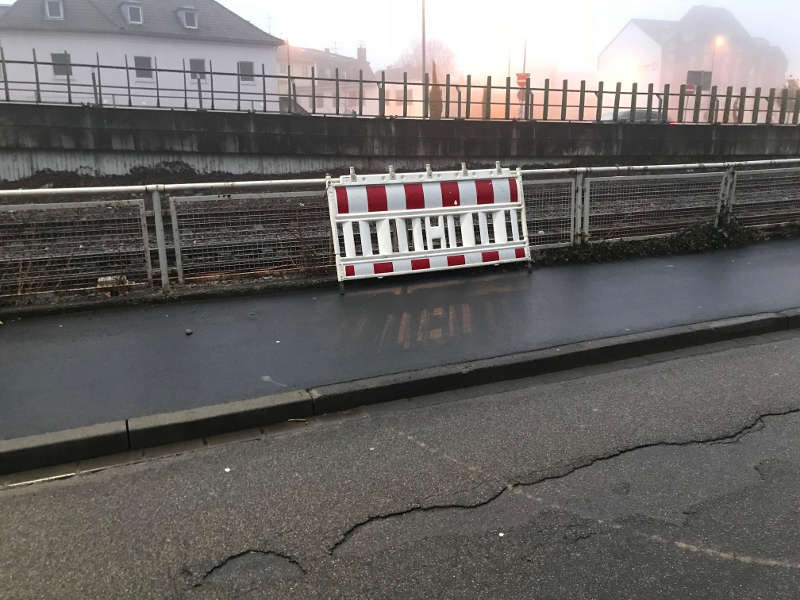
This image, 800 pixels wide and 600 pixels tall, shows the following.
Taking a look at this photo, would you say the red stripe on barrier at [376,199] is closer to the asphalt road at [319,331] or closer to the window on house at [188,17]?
the asphalt road at [319,331]

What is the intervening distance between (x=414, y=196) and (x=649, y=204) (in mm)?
3755

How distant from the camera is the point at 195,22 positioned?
5200cm

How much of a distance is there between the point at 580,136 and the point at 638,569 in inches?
908

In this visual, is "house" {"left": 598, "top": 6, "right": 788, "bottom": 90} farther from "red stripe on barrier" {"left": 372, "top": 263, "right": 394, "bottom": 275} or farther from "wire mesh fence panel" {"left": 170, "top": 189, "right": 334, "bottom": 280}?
"wire mesh fence panel" {"left": 170, "top": 189, "right": 334, "bottom": 280}

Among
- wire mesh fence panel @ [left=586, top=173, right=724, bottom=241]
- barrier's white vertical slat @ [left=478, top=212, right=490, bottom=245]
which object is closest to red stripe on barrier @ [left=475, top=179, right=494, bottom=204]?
barrier's white vertical slat @ [left=478, top=212, right=490, bottom=245]

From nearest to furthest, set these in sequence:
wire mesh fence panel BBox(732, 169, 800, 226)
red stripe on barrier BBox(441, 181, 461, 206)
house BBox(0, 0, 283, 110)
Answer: red stripe on barrier BBox(441, 181, 461, 206) → wire mesh fence panel BBox(732, 169, 800, 226) → house BBox(0, 0, 283, 110)

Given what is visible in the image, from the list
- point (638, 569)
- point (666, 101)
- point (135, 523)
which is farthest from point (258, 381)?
point (666, 101)

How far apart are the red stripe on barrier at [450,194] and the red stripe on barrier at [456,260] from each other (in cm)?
61

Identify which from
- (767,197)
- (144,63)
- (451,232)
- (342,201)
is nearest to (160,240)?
(342,201)

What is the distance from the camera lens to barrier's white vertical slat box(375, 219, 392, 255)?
7.17 metres

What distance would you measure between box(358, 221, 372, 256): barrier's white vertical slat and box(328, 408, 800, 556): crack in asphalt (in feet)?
12.9

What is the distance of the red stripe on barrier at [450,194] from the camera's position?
7.39 meters

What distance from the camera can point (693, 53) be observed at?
75.6 meters

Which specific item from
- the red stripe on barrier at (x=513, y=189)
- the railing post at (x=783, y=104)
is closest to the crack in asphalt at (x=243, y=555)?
the red stripe on barrier at (x=513, y=189)
